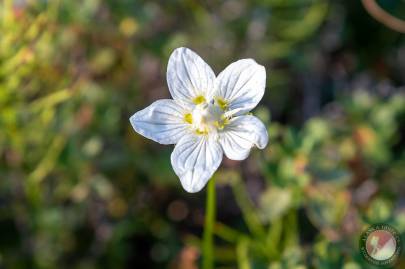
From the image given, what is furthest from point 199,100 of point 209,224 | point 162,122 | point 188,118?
point 209,224

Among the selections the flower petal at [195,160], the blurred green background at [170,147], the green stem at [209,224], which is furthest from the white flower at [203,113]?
the blurred green background at [170,147]

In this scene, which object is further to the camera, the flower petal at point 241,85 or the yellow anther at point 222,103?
the yellow anther at point 222,103

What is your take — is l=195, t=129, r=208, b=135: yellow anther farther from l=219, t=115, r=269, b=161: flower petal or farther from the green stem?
the green stem

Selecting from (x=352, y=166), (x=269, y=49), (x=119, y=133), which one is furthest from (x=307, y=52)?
(x=119, y=133)

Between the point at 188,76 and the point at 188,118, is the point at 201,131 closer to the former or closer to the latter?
the point at 188,118

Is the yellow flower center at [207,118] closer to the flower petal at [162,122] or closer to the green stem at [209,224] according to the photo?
the flower petal at [162,122]

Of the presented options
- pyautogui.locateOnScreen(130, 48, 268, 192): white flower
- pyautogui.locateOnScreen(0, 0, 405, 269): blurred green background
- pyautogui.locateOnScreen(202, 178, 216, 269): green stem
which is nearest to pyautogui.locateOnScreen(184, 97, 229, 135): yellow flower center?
pyautogui.locateOnScreen(130, 48, 268, 192): white flower

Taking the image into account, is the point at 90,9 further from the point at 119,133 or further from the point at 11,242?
the point at 11,242

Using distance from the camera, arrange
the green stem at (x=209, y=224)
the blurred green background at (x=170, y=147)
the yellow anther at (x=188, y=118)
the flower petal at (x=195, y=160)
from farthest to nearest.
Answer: the blurred green background at (x=170, y=147) → the yellow anther at (x=188, y=118) → the green stem at (x=209, y=224) → the flower petal at (x=195, y=160)
